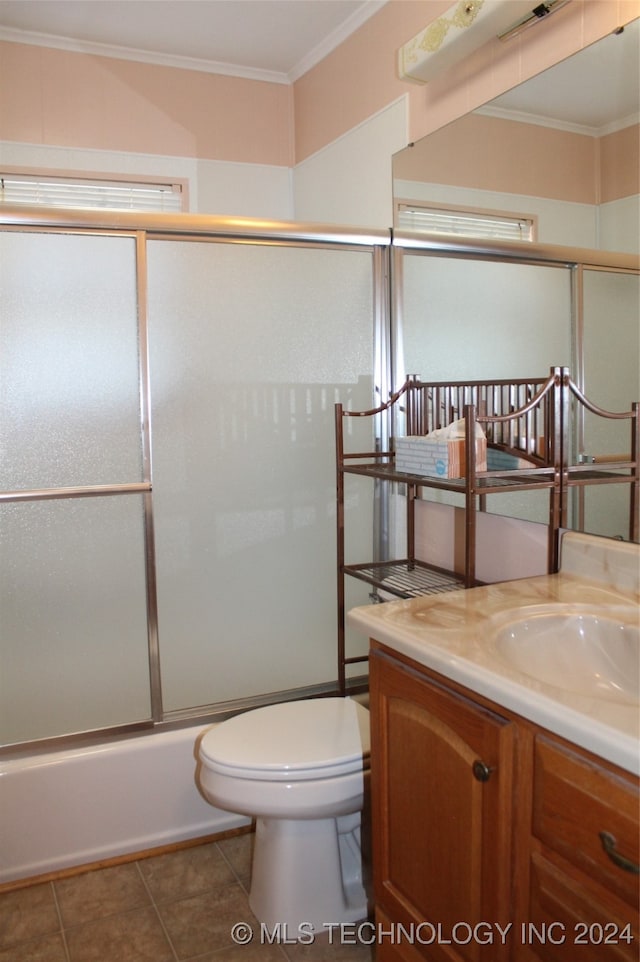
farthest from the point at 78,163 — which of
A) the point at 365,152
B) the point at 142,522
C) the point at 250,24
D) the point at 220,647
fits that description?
the point at 220,647

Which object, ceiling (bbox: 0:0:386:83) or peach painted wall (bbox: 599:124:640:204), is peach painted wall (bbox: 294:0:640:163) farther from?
peach painted wall (bbox: 599:124:640:204)

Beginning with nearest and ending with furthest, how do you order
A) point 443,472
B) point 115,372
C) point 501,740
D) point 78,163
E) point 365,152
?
point 501,740
point 443,472
point 115,372
point 365,152
point 78,163

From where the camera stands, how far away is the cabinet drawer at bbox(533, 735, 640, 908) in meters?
0.92

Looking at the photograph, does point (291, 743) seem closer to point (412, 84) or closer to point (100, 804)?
point (100, 804)

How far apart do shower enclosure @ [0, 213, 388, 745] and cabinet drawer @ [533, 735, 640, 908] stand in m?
1.37

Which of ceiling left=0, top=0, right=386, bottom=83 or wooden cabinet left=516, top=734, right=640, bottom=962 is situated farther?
ceiling left=0, top=0, right=386, bottom=83

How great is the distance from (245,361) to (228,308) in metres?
0.16

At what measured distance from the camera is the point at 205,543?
7.38ft

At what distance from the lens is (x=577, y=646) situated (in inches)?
53.5

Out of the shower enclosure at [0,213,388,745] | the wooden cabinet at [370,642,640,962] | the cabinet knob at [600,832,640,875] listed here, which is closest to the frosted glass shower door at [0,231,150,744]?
the shower enclosure at [0,213,388,745]

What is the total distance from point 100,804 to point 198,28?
2.70m

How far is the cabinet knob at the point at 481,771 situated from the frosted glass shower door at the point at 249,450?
4.08 feet

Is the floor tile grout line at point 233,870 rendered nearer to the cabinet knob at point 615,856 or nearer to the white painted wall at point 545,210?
the cabinet knob at point 615,856

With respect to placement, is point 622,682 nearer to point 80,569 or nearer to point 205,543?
point 205,543
